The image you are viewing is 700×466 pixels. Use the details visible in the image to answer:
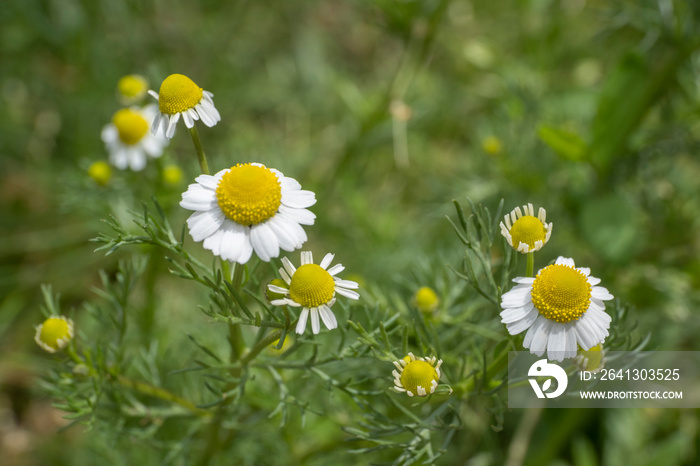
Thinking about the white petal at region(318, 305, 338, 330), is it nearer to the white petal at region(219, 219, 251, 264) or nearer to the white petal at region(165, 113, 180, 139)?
the white petal at region(219, 219, 251, 264)

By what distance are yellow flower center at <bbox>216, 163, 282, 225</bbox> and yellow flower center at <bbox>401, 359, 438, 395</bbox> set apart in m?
0.45

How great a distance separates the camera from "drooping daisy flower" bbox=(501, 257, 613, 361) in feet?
4.19

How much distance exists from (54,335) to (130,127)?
939 millimetres

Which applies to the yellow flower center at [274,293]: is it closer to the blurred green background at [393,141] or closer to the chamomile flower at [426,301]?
the chamomile flower at [426,301]

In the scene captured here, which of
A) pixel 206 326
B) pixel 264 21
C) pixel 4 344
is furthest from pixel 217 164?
pixel 264 21

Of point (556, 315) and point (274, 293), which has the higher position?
point (556, 315)

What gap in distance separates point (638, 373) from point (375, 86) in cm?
222

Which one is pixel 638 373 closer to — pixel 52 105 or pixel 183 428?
pixel 183 428

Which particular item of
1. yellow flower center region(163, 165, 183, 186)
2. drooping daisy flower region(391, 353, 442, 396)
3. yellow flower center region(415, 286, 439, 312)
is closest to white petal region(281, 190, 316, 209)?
drooping daisy flower region(391, 353, 442, 396)

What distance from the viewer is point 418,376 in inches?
51.2

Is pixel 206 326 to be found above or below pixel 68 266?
below

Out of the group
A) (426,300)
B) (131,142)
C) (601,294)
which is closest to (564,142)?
(426,300)

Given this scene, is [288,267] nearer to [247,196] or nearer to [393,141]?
[247,196]

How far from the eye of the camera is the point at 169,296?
121 inches
